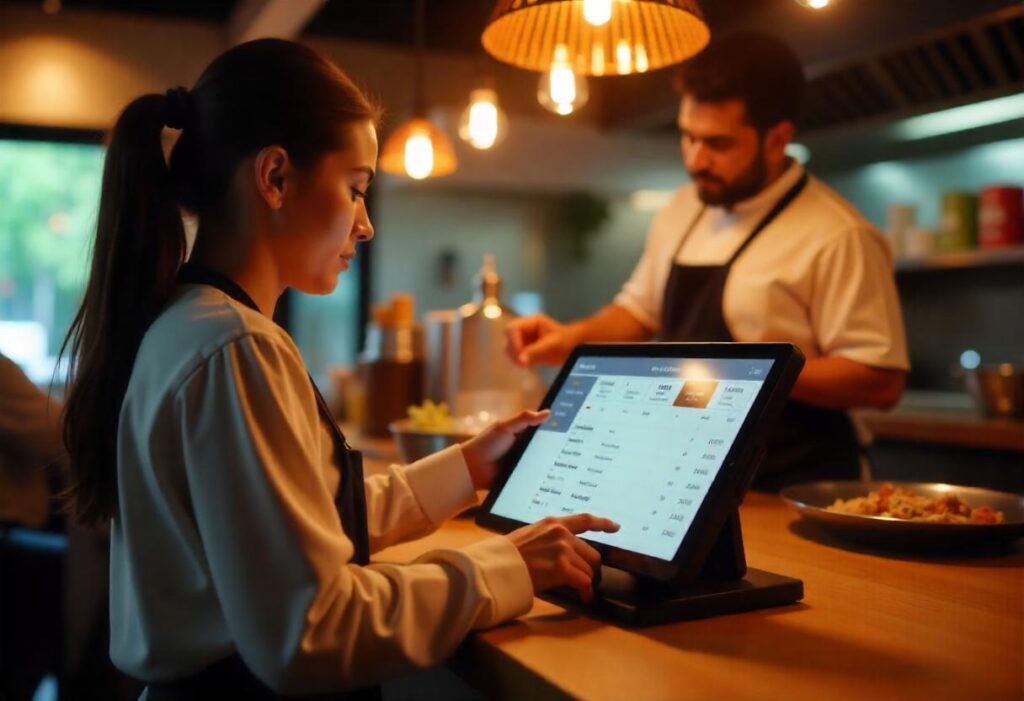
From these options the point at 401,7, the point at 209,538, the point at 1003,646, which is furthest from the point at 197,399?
the point at 401,7

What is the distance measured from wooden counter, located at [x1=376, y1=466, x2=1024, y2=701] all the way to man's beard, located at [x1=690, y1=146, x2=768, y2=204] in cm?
102

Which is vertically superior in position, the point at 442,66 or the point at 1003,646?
the point at 442,66

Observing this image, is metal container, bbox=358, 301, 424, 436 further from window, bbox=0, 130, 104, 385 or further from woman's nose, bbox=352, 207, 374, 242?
window, bbox=0, 130, 104, 385

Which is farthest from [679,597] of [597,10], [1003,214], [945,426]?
[1003,214]

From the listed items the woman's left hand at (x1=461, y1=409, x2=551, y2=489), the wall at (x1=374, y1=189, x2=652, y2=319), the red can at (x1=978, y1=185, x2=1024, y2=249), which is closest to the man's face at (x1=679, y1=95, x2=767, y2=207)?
the woman's left hand at (x1=461, y1=409, x2=551, y2=489)

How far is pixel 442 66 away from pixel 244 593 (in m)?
3.87

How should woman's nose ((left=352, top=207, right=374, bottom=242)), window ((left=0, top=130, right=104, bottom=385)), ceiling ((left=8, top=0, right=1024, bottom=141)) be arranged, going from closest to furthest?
woman's nose ((left=352, top=207, right=374, bottom=242)) → ceiling ((left=8, top=0, right=1024, bottom=141)) → window ((left=0, top=130, right=104, bottom=385))

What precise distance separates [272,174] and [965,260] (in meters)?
2.90

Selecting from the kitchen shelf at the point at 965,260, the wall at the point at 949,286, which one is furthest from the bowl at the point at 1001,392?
the wall at the point at 949,286

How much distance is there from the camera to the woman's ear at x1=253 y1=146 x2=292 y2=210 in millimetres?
882

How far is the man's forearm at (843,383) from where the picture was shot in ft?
5.40

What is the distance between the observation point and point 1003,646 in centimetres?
81

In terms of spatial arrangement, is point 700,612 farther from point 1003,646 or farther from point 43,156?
A: point 43,156

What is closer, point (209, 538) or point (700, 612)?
point (209, 538)
